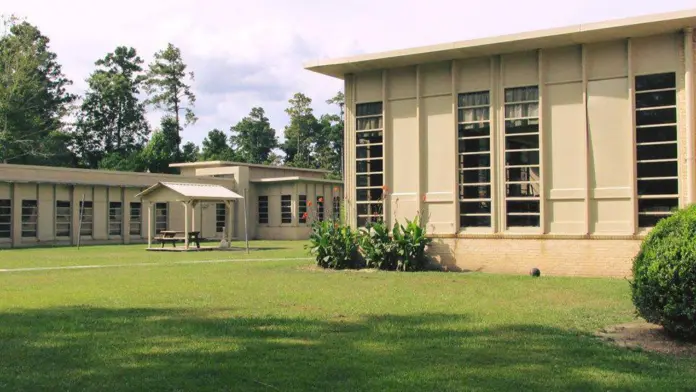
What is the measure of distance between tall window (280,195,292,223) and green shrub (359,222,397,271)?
2481 cm

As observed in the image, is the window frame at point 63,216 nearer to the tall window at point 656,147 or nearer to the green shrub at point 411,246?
the green shrub at point 411,246

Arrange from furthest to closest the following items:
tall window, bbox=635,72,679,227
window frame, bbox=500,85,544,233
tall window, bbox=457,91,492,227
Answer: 1. tall window, bbox=457,91,492,227
2. window frame, bbox=500,85,544,233
3. tall window, bbox=635,72,679,227

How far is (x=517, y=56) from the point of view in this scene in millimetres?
15867

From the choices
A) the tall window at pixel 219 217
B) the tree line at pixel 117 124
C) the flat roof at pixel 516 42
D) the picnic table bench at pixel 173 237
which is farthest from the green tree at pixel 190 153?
the flat roof at pixel 516 42

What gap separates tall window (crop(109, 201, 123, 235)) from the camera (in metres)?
36.3

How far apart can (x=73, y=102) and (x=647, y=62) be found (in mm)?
57171

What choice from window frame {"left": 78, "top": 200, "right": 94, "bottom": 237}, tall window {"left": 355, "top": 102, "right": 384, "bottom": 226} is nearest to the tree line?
window frame {"left": 78, "top": 200, "right": 94, "bottom": 237}

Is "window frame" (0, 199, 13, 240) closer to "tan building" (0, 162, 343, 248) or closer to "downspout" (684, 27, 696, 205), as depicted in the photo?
"tan building" (0, 162, 343, 248)

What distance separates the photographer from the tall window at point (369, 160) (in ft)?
57.7

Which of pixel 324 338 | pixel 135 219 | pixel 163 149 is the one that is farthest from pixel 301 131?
pixel 324 338

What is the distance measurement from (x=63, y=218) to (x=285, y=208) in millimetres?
12705

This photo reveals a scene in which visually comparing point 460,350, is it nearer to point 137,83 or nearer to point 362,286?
point 362,286

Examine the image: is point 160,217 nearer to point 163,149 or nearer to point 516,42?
point 163,149

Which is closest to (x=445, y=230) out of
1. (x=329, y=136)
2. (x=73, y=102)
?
(x=73, y=102)
